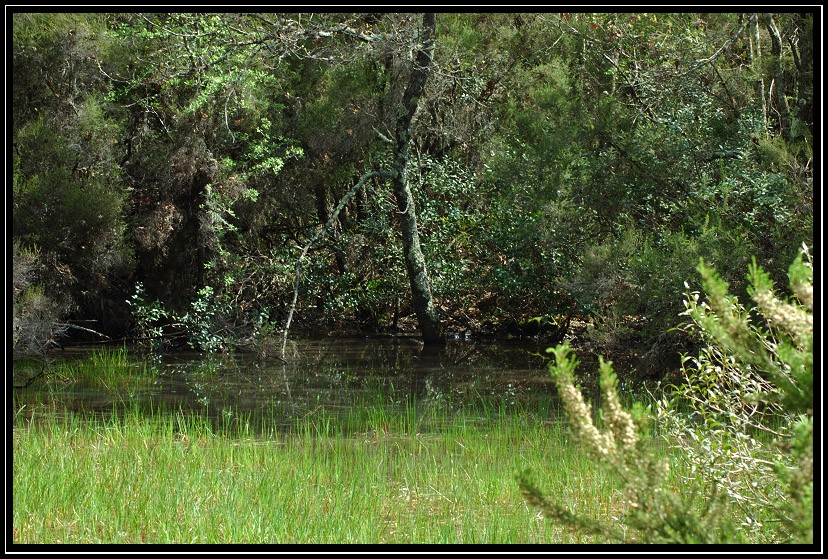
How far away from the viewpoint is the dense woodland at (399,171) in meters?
11.8

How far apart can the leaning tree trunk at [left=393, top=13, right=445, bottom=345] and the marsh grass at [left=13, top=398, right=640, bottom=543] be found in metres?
5.64

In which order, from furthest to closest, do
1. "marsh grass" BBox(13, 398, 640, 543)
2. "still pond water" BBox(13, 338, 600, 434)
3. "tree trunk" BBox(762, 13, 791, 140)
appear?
"tree trunk" BBox(762, 13, 791, 140) → "still pond water" BBox(13, 338, 600, 434) → "marsh grass" BBox(13, 398, 640, 543)

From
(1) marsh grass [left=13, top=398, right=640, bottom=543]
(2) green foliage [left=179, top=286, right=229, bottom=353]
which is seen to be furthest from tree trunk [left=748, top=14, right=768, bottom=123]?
(2) green foliage [left=179, top=286, right=229, bottom=353]

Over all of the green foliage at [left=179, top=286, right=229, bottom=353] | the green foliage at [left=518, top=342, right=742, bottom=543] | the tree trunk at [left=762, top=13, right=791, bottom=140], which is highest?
the tree trunk at [left=762, top=13, right=791, bottom=140]

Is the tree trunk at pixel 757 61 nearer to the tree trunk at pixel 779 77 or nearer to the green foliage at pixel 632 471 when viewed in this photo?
the tree trunk at pixel 779 77

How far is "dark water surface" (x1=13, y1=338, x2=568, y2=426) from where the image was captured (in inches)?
400

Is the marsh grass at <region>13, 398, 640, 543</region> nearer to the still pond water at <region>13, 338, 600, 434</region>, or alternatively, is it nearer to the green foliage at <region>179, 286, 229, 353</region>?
the still pond water at <region>13, 338, 600, 434</region>

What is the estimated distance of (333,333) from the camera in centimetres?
1689

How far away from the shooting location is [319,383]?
11.8 meters

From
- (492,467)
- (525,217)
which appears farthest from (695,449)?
(525,217)

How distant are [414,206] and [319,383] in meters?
4.39

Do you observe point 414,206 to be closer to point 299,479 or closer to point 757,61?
point 757,61

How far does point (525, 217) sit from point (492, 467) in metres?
7.51

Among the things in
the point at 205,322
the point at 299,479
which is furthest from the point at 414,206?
the point at 299,479
